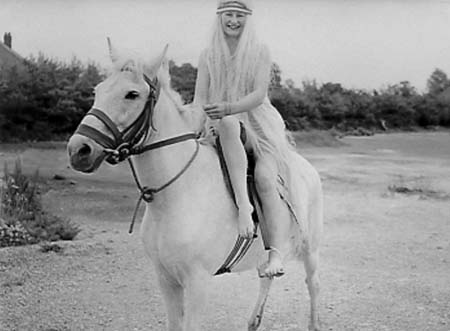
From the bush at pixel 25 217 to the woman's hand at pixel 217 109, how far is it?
2282mm

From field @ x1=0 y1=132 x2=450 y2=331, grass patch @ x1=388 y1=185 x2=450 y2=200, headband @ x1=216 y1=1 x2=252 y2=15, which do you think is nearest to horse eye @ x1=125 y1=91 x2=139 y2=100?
headband @ x1=216 y1=1 x2=252 y2=15

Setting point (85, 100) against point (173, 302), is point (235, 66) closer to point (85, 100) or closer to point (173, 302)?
point (173, 302)

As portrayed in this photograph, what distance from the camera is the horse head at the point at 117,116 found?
53.1 inches

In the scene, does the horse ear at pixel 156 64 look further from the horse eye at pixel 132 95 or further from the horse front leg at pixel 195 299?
the horse front leg at pixel 195 299

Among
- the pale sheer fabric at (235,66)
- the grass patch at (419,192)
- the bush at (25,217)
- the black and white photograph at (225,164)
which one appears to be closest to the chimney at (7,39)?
the black and white photograph at (225,164)

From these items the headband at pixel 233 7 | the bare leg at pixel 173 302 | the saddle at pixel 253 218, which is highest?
the headband at pixel 233 7

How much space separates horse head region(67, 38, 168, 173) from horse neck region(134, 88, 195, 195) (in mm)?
55

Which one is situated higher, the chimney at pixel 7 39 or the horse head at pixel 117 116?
the chimney at pixel 7 39

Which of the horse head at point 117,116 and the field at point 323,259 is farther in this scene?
the field at point 323,259

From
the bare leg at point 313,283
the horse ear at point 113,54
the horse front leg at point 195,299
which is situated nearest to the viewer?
the horse ear at point 113,54

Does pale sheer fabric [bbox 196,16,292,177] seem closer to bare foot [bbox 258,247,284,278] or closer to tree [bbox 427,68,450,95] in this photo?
bare foot [bbox 258,247,284,278]

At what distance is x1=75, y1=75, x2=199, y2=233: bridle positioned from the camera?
1357mm

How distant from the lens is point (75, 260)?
3436 mm

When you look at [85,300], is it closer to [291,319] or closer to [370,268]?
[291,319]
